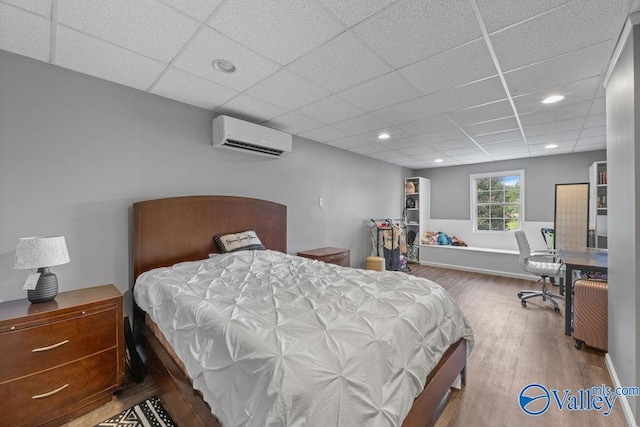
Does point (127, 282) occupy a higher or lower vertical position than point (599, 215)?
lower

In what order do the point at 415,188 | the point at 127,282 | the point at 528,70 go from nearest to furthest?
the point at 528,70 < the point at 127,282 < the point at 415,188

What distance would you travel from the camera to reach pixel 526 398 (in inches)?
73.3

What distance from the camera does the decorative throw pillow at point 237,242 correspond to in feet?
9.30

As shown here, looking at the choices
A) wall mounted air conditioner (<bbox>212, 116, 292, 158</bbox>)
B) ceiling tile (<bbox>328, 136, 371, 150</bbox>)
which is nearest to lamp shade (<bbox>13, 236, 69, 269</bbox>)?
wall mounted air conditioner (<bbox>212, 116, 292, 158</bbox>)

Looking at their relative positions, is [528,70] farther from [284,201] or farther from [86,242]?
[86,242]

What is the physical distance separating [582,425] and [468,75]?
255 centimetres

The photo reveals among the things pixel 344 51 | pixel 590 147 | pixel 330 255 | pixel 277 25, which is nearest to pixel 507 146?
pixel 590 147

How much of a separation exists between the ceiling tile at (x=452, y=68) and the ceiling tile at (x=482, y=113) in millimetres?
734

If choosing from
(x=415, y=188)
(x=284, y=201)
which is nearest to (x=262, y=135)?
(x=284, y=201)

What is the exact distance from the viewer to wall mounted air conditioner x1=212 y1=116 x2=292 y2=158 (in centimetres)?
286

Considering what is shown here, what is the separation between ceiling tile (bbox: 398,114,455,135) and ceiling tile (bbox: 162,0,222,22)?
2.54 meters

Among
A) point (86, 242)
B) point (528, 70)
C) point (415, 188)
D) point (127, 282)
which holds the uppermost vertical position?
point (528, 70)

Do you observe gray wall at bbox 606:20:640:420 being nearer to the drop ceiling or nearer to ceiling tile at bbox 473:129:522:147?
the drop ceiling

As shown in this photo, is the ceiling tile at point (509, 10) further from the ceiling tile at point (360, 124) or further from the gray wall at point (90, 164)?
the gray wall at point (90, 164)
